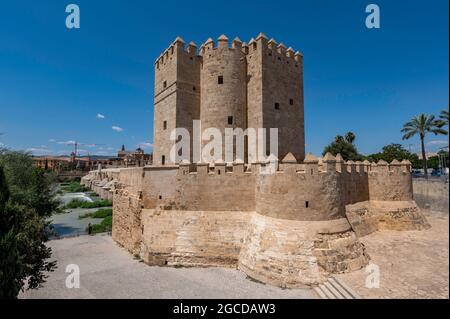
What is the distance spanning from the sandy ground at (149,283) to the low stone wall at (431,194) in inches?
603

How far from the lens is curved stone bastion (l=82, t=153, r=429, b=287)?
9594mm

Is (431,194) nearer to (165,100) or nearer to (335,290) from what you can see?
(335,290)

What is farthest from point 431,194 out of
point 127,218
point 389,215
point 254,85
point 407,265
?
point 127,218

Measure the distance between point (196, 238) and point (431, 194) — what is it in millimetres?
19208

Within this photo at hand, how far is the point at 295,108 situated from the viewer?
1781 cm

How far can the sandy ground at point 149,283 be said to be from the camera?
364 inches

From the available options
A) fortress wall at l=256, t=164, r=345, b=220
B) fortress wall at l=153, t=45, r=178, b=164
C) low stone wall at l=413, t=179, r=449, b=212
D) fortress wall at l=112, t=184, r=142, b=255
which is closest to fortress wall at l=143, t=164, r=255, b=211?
fortress wall at l=256, t=164, r=345, b=220

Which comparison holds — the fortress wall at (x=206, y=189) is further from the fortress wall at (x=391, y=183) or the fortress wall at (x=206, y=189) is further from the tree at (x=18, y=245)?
the fortress wall at (x=391, y=183)

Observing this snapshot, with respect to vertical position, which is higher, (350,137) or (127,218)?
(350,137)

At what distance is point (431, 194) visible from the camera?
58.2 ft

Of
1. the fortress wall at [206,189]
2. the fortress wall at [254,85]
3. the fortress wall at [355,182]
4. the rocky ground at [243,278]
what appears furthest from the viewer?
the fortress wall at [254,85]

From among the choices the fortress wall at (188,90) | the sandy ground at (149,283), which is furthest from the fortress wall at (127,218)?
the fortress wall at (188,90)

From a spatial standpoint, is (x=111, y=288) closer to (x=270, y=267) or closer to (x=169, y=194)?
(x=169, y=194)
